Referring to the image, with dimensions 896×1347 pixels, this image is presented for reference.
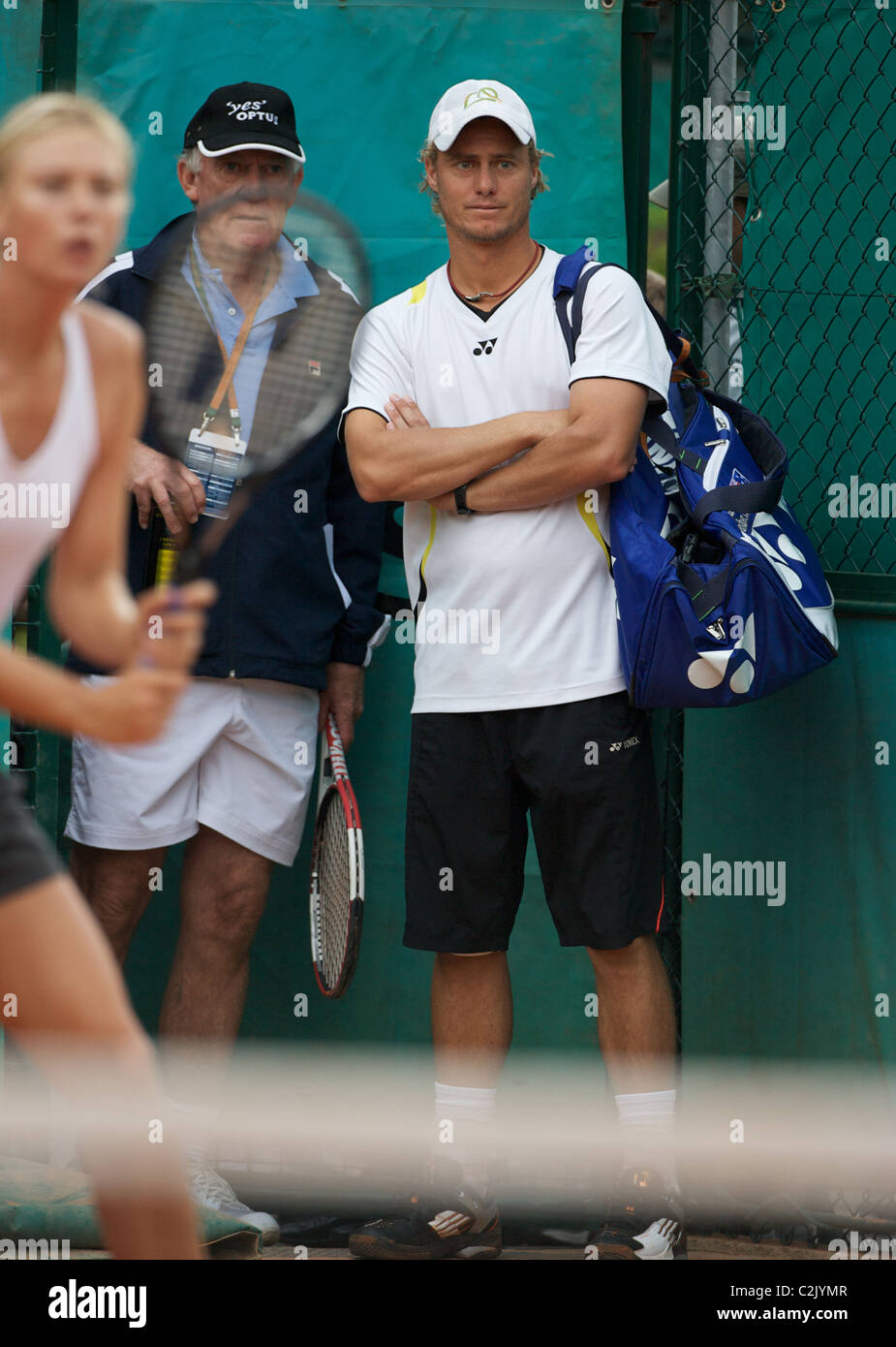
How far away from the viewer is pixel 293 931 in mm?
3658

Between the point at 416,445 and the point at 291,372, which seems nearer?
the point at 291,372

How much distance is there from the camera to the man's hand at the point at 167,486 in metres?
2.55

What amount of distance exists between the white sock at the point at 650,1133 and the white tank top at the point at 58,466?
1.63 m

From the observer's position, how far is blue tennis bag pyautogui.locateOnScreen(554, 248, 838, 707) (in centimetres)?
287

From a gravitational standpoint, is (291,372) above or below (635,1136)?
above

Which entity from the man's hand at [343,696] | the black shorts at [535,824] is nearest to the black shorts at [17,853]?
the black shorts at [535,824]

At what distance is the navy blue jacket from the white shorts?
0.23ft

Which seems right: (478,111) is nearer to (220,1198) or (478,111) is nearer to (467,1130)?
(467,1130)

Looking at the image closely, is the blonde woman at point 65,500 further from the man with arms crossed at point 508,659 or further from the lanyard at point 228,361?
the man with arms crossed at point 508,659

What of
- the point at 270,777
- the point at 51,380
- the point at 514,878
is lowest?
the point at 514,878
